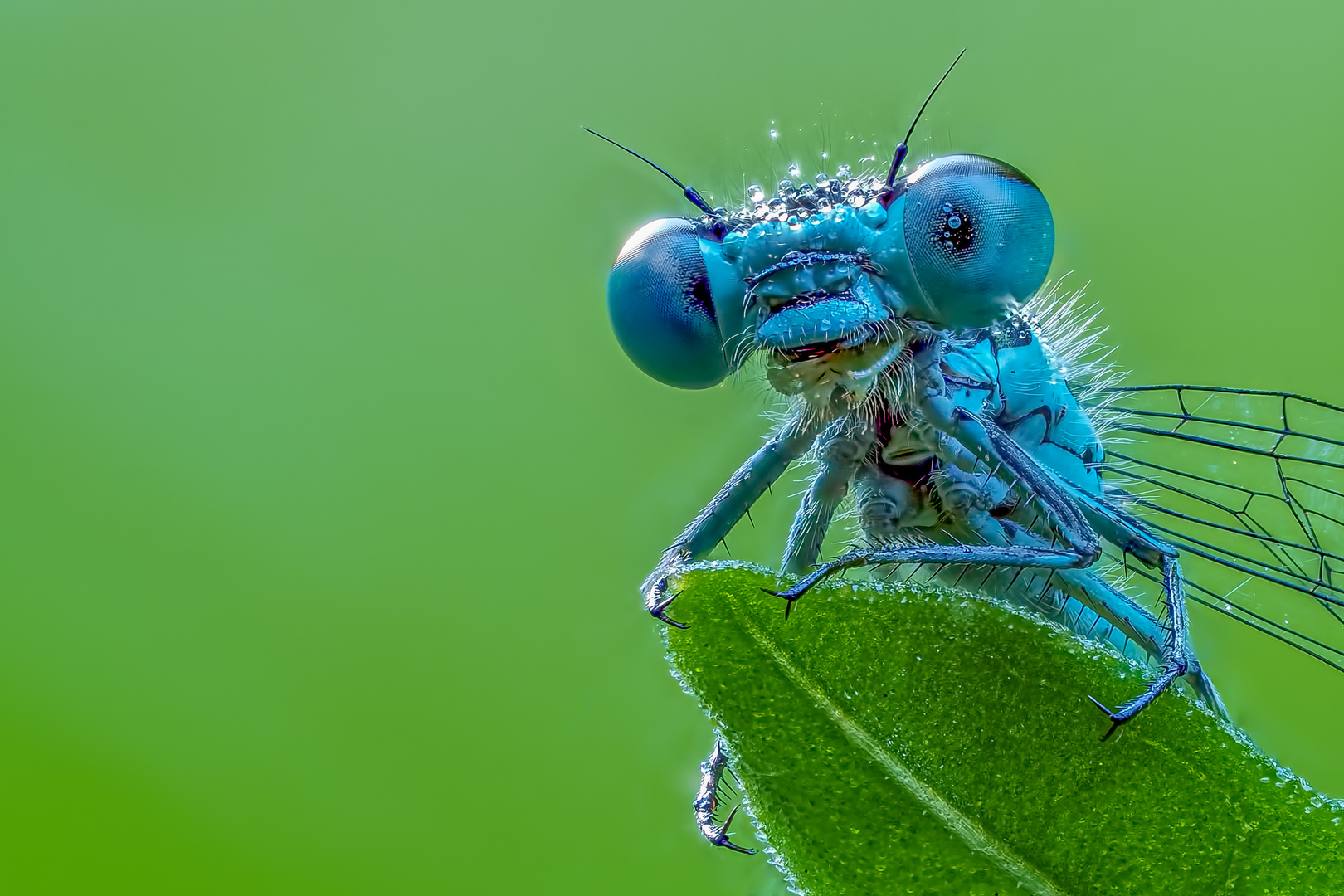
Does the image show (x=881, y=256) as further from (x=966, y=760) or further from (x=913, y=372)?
(x=966, y=760)

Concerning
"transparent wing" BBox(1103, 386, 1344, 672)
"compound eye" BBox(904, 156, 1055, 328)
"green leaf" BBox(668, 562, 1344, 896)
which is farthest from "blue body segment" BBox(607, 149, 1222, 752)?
"green leaf" BBox(668, 562, 1344, 896)

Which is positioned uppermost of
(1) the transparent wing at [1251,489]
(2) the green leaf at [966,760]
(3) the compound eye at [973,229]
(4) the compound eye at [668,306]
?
(1) the transparent wing at [1251,489]

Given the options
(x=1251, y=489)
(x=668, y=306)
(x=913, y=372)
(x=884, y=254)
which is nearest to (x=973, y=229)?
(x=884, y=254)

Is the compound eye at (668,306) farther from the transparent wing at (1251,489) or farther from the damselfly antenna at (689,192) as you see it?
the transparent wing at (1251,489)

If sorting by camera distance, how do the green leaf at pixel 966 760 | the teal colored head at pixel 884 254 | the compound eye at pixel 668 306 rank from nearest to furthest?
the green leaf at pixel 966 760 < the teal colored head at pixel 884 254 < the compound eye at pixel 668 306

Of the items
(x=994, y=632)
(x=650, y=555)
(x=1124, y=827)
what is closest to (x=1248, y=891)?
(x=1124, y=827)

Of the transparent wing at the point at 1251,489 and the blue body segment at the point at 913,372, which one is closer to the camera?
the blue body segment at the point at 913,372

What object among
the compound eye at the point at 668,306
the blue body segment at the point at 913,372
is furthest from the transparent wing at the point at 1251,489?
the compound eye at the point at 668,306

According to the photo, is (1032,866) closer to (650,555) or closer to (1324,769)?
(650,555)
